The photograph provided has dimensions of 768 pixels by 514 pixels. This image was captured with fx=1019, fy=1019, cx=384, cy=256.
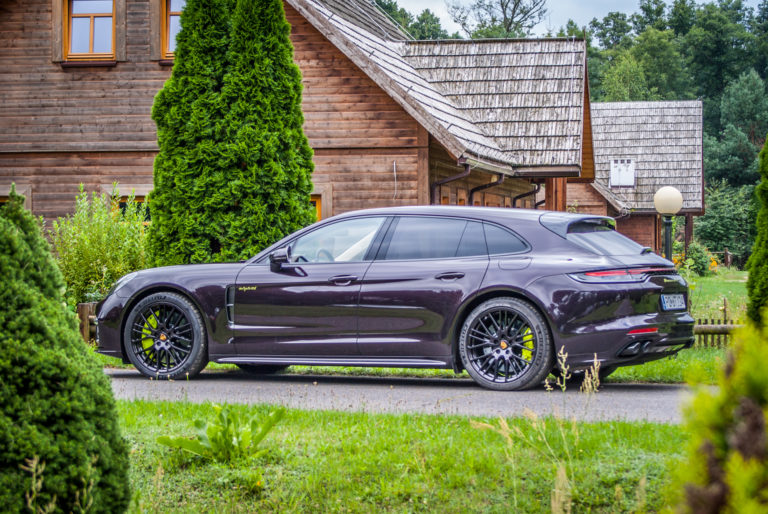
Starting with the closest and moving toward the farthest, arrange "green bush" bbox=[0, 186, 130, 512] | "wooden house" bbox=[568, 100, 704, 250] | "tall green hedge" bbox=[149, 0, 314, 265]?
Answer: "green bush" bbox=[0, 186, 130, 512] → "tall green hedge" bbox=[149, 0, 314, 265] → "wooden house" bbox=[568, 100, 704, 250]

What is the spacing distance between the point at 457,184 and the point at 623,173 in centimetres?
2770

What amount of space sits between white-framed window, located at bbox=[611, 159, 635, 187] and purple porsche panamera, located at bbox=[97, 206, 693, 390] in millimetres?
37620

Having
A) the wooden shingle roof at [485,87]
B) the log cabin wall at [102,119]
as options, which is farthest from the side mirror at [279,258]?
the log cabin wall at [102,119]

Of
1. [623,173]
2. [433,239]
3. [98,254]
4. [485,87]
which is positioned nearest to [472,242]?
[433,239]

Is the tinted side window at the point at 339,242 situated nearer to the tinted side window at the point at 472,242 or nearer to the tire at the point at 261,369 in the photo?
the tinted side window at the point at 472,242

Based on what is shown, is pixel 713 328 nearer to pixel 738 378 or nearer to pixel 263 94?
pixel 263 94

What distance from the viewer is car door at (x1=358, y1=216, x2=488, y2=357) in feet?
29.3

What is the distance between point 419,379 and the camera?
33.4ft

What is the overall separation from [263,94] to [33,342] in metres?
10.3

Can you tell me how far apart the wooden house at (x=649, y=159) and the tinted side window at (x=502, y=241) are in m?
35.0

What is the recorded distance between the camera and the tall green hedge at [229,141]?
12.9 metres

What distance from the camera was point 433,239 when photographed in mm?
9367

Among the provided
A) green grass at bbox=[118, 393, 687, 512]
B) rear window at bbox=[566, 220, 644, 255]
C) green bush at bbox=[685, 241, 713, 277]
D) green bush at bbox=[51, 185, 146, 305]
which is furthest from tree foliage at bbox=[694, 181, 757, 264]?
green grass at bbox=[118, 393, 687, 512]

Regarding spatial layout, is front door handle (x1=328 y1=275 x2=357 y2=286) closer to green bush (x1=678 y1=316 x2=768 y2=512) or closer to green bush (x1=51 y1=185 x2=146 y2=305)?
green bush (x1=51 y1=185 x2=146 y2=305)
